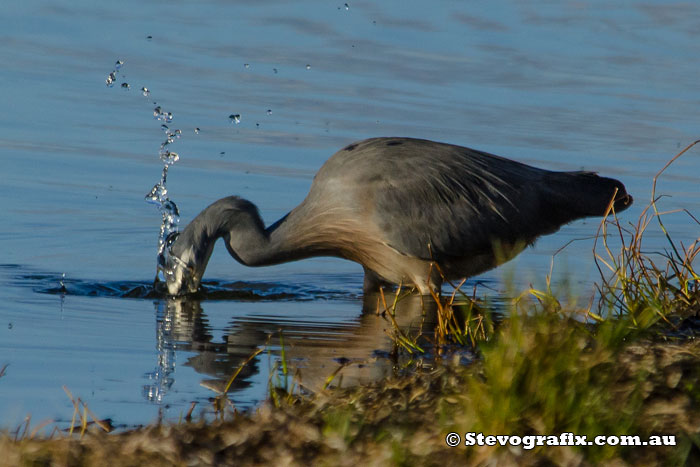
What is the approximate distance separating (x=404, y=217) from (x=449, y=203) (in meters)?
0.30

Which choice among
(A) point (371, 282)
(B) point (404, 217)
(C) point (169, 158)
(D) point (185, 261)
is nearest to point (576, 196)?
(B) point (404, 217)

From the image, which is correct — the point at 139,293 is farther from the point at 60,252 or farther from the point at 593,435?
the point at 593,435

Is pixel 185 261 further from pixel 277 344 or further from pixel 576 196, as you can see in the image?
pixel 576 196

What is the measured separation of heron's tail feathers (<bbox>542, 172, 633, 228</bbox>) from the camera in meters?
7.71

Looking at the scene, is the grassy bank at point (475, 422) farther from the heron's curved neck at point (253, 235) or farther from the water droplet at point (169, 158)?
the water droplet at point (169, 158)

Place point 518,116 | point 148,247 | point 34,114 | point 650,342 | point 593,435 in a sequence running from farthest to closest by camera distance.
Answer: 1. point 518,116
2. point 34,114
3. point 148,247
4. point 650,342
5. point 593,435

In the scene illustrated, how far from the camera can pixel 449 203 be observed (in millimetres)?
7410

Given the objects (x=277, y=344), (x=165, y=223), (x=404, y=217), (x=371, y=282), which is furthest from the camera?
(x=165, y=223)

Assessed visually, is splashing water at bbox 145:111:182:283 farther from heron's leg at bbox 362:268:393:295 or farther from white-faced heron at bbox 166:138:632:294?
heron's leg at bbox 362:268:393:295

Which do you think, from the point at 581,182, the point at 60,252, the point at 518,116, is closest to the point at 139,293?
the point at 60,252

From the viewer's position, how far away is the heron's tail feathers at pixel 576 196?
7711mm

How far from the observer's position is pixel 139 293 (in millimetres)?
7285

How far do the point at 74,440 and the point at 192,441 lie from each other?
1.16ft

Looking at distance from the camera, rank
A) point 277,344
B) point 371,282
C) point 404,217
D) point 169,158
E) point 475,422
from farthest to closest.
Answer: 1. point 169,158
2. point 371,282
3. point 404,217
4. point 277,344
5. point 475,422
